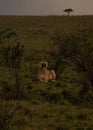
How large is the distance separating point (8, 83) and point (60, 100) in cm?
230

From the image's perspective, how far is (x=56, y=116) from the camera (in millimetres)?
9297

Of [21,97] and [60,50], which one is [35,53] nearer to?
[60,50]

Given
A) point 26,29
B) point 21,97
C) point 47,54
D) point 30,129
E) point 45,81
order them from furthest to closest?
point 26,29
point 47,54
point 45,81
point 21,97
point 30,129

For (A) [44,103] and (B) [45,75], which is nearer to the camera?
(A) [44,103]

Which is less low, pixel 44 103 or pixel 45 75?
pixel 45 75

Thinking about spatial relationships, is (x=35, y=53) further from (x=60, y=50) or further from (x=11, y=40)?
(x=11, y=40)

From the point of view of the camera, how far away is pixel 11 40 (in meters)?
26.2

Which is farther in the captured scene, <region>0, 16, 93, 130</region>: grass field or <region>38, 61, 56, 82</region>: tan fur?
<region>38, 61, 56, 82</region>: tan fur

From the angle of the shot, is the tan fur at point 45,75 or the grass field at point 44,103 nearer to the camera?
the grass field at point 44,103

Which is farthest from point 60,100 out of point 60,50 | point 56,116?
point 60,50

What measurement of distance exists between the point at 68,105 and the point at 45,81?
355 centimetres

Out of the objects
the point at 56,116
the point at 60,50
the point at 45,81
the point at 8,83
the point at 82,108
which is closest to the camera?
the point at 56,116

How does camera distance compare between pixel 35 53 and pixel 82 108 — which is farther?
pixel 35 53

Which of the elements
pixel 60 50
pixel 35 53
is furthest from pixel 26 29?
pixel 60 50
